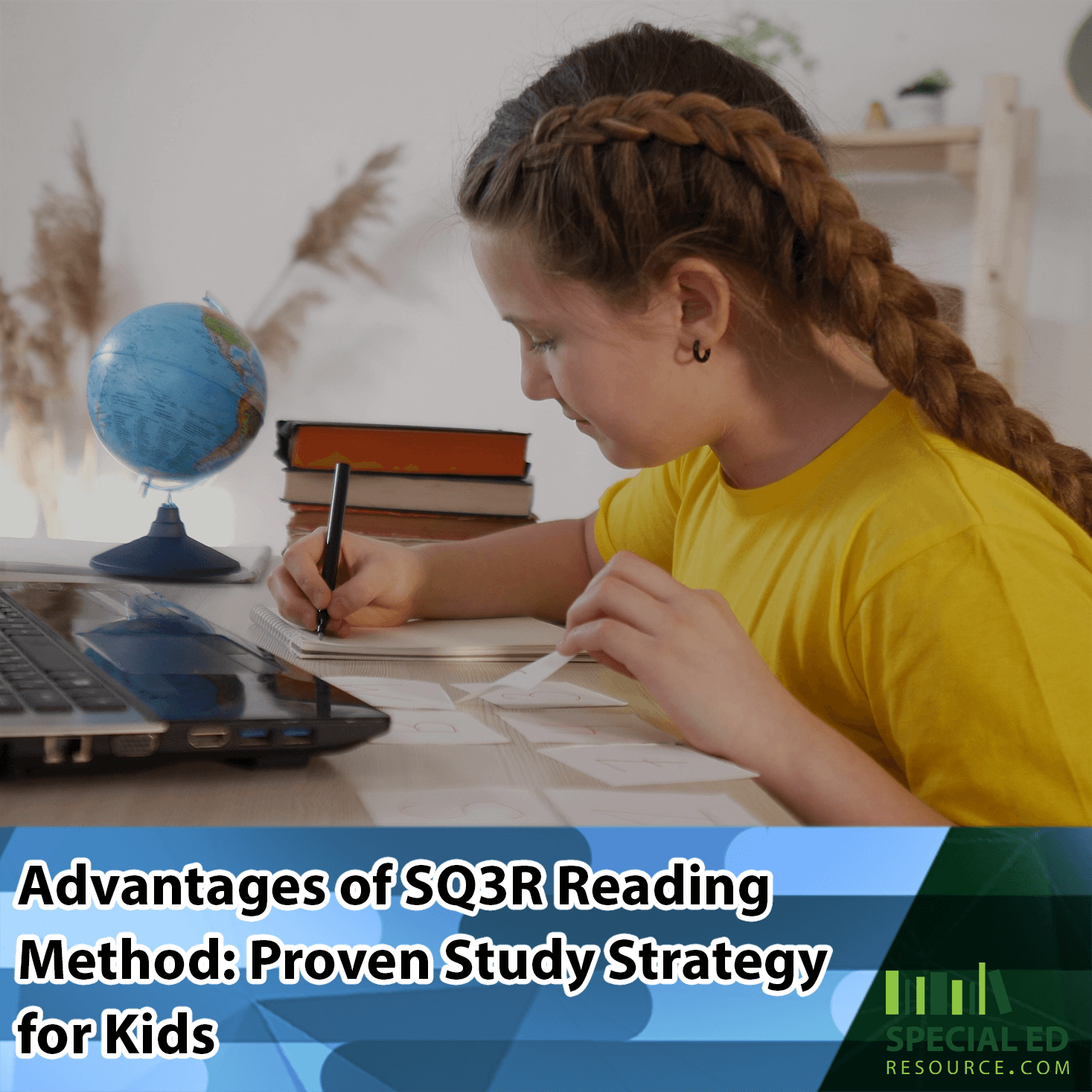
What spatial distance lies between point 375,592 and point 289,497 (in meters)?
0.42

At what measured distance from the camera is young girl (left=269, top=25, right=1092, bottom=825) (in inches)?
20.4

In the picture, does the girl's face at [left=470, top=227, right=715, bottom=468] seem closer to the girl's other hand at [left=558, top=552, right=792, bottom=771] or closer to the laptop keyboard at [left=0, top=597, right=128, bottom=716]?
the girl's other hand at [left=558, top=552, right=792, bottom=771]

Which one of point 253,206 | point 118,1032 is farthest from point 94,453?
point 118,1032

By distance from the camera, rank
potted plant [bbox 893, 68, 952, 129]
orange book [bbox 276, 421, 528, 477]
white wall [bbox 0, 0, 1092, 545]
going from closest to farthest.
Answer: orange book [bbox 276, 421, 528, 477] → potted plant [bbox 893, 68, 952, 129] → white wall [bbox 0, 0, 1092, 545]

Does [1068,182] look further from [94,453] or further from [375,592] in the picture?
[94,453]

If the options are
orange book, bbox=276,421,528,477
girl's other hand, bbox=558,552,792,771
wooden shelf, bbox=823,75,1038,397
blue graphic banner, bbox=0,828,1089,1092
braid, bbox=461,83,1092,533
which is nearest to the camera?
blue graphic banner, bbox=0,828,1089,1092

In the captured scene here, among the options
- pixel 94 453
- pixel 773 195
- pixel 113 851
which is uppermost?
pixel 773 195

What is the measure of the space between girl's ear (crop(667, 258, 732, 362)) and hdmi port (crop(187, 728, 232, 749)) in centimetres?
40

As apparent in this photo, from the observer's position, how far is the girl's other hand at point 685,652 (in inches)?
19.9

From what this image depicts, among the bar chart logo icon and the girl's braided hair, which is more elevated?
the girl's braided hair

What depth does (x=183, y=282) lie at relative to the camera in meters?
2.45

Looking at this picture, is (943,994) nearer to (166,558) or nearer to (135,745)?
(135,745)

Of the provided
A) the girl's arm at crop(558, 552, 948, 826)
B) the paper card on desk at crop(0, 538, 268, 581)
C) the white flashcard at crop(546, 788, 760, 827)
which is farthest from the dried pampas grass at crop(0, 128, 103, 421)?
the white flashcard at crop(546, 788, 760, 827)

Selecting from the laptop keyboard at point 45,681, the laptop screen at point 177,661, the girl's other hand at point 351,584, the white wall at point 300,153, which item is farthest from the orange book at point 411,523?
the white wall at point 300,153
